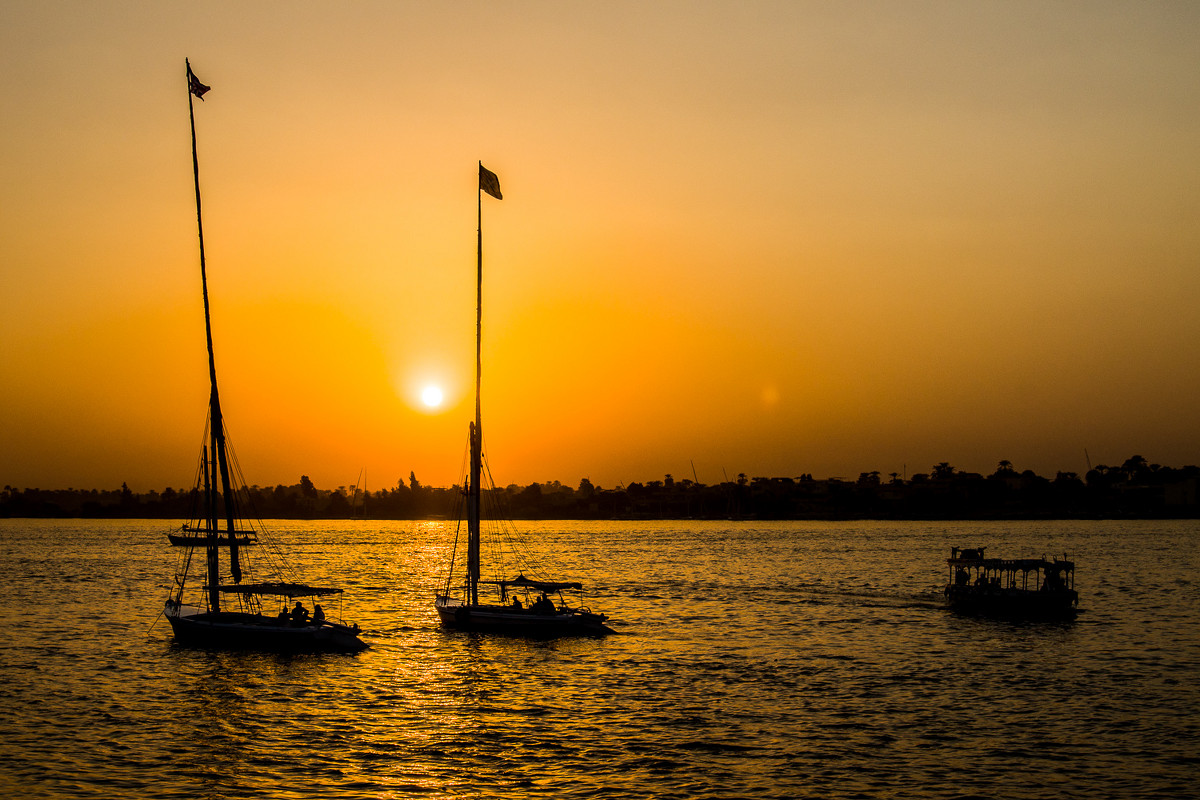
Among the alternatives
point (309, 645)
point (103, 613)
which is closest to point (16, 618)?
point (103, 613)

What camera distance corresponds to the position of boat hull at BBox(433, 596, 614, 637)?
72688mm

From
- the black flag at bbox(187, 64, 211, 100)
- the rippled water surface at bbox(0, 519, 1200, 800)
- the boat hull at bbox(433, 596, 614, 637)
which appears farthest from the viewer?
the boat hull at bbox(433, 596, 614, 637)

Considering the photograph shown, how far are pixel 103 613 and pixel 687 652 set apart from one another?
191 feet

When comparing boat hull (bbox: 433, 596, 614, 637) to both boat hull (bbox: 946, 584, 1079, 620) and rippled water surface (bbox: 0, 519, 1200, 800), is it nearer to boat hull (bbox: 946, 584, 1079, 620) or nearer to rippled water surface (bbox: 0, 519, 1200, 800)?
rippled water surface (bbox: 0, 519, 1200, 800)

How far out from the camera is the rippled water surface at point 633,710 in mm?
38125

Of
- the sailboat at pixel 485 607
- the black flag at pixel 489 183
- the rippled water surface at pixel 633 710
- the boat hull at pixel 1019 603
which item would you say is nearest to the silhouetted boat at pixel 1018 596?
the boat hull at pixel 1019 603

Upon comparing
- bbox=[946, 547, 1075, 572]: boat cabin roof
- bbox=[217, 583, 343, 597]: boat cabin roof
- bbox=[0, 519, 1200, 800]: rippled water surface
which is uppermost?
bbox=[217, 583, 343, 597]: boat cabin roof

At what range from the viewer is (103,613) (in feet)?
325

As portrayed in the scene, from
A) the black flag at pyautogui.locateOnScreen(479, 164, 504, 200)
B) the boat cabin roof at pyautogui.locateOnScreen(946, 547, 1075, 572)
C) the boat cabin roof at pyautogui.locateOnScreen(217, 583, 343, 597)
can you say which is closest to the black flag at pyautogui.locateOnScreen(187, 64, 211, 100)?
the black flag at pyautogui.locateOnScreen(479, 164, 504, 200)

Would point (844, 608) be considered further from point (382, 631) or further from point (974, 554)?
point (382, 631)

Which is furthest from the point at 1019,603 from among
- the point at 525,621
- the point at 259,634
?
the point at 259,634

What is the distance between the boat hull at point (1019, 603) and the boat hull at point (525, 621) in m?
35.8

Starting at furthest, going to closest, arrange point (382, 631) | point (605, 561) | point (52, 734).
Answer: point (605, 561), point (382, 631), point (52, 734)

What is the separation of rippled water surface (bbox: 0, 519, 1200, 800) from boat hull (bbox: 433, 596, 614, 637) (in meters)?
1.05
